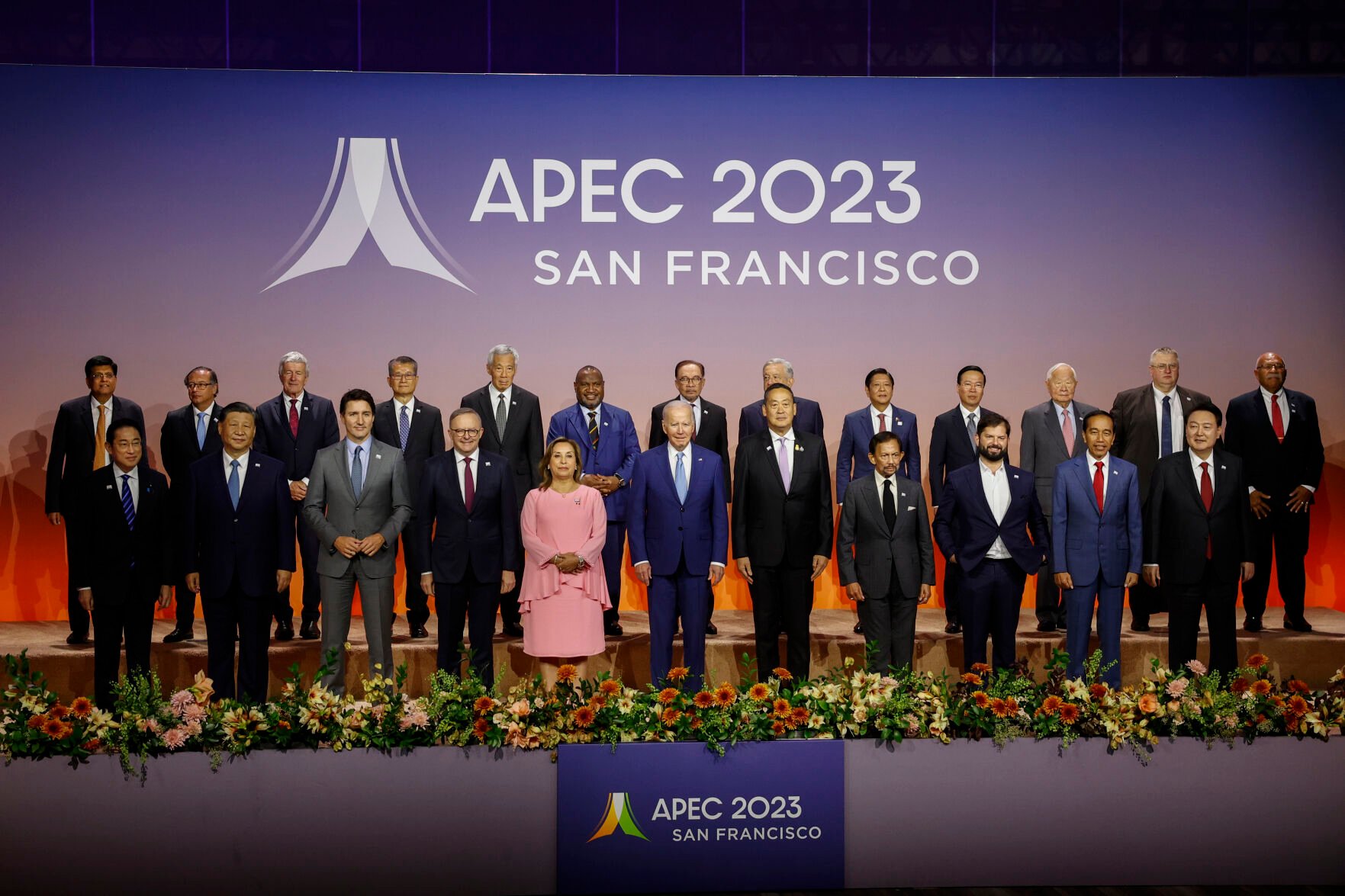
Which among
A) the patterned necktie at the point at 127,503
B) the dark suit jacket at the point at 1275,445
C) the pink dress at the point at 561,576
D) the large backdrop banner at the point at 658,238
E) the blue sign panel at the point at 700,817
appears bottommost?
the blue sign panel at the point at 700,817

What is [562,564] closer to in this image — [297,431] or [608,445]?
[608,445]

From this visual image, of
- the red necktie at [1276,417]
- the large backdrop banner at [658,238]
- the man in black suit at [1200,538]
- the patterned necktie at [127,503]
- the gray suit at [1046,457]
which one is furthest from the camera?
the large backdrop banner at [658,238]

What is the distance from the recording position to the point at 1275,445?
5816 mm

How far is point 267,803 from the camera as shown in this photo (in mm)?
3359

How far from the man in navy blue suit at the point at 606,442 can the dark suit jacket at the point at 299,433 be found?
3.61 feet

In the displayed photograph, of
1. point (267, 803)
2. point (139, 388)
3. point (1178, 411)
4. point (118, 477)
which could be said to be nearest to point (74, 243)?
point (139, 388)

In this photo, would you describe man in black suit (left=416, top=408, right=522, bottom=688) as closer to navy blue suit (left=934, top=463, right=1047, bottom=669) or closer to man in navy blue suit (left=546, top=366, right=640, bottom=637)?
man in navy blue suit (left=546, top=366, right=640, bottom=637)

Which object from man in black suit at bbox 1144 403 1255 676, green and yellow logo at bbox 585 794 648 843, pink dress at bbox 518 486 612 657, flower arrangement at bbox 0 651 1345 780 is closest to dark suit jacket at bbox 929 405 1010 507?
man in black suit at bbox 1144 403 1255 676

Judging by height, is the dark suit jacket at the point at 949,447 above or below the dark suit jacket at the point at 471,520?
above

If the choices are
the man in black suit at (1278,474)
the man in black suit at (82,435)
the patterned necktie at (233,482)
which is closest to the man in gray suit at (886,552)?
the man in black suit at (1278,474)

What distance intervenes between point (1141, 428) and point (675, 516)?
262 cm

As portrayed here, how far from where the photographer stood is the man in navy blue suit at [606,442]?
559 centimetres

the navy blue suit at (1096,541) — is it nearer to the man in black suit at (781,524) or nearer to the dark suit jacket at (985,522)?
the dark suit jacket at (985,522)

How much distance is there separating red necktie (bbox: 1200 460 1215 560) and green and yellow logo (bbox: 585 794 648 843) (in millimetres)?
2843
